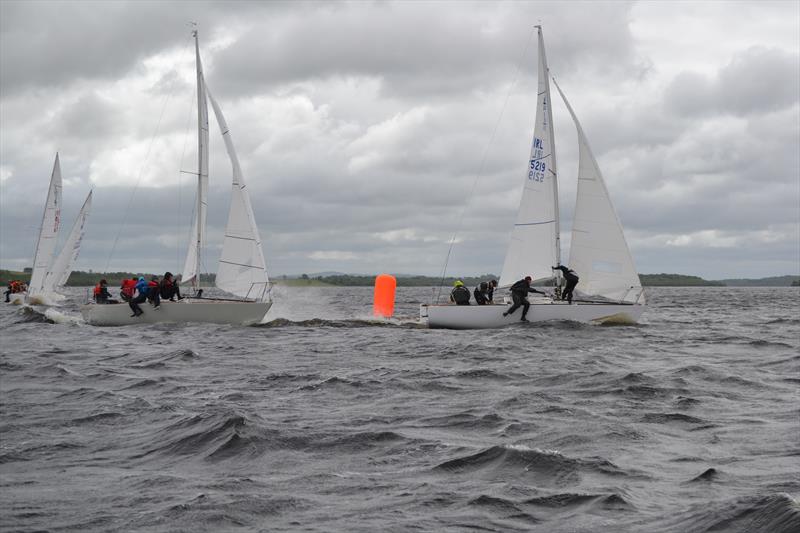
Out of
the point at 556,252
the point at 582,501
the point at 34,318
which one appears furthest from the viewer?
the point at 34,318

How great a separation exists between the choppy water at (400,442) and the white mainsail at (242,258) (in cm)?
876

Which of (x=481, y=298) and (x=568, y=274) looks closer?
(x=568, y=274)

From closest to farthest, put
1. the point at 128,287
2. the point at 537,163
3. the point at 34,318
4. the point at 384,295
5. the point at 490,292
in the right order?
the point at 490,292
the point at 537,163
the point at 128,287
the point at 384,295
the point at 34,318

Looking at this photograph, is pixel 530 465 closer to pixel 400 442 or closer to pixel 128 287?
pixel 400 442

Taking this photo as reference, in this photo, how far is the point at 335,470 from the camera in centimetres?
873

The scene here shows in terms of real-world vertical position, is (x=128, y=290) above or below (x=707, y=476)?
above

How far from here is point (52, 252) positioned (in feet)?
170

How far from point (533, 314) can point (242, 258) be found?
9.96 meters

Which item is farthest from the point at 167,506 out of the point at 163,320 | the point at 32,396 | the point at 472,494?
the point at 163,320

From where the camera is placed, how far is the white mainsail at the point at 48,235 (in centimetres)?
5084

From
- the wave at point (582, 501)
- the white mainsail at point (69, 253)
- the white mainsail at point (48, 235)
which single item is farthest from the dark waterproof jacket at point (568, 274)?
the white mainsail at point (48, 235)

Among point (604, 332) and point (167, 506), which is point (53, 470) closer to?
point (167, 506)

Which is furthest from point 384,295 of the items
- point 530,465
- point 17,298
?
point 17,298

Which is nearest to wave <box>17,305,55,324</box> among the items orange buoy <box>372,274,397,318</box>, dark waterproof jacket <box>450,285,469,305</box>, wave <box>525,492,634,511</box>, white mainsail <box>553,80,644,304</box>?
orange buoy <box>372,274,397,318</box>
